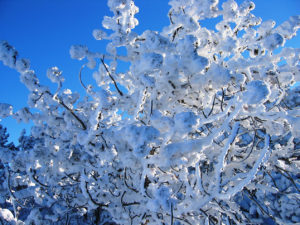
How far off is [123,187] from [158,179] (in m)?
0.69

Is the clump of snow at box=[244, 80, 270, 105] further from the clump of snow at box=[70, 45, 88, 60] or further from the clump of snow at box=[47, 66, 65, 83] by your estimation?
the clump of snow at box=[47, 66, 65, 83]

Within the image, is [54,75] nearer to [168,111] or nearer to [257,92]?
[168,111]

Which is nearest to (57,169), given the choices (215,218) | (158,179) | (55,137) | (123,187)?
(55,137)

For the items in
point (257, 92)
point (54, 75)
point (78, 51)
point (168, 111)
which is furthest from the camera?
point (168, 111)

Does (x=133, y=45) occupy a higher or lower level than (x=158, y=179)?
higher

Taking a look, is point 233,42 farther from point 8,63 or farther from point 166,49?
point 8,63

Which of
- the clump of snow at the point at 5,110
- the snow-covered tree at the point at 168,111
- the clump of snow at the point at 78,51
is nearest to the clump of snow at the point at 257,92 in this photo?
the snow-covered tree at the point at 168,111

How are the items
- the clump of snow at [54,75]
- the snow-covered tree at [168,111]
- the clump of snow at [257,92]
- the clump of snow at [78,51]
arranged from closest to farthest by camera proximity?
the clump of snow at [257,92] → the snow-covered tree at [168,111] → the clump of snow at [78,51] → the clump of snow at [54,75]

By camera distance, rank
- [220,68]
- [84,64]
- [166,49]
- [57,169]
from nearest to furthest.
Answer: [220,68], [166,49], [84,64], [57,169]

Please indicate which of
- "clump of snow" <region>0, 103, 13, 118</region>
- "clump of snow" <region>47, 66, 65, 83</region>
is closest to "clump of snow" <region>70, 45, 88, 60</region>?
"clump of snow" <region>47, 66, 65, 83</region>

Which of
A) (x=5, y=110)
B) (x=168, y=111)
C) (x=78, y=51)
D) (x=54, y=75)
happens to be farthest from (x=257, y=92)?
(x=5, y=110)

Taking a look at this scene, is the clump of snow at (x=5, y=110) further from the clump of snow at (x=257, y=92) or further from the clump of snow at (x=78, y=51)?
the clump of snow at (x=257, y=92)

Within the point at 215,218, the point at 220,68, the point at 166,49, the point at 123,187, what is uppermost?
the point at 166,49

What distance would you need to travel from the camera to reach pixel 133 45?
9.31ft
